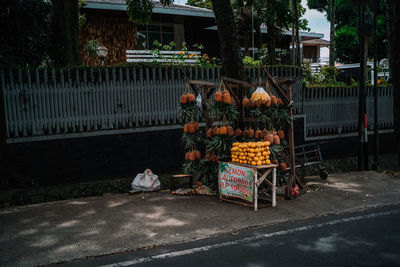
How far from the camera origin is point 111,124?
8.62m

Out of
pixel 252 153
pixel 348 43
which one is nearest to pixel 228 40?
pixel 252 153

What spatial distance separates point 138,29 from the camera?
18.5 meters

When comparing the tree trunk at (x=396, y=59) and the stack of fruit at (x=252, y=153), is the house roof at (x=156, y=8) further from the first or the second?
the stack of fruit at (x=252, y=153)

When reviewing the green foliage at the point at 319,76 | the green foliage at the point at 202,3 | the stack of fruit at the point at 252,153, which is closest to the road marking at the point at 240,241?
the stack of fruit at the point at 252,153

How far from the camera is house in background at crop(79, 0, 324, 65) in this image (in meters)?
16.2

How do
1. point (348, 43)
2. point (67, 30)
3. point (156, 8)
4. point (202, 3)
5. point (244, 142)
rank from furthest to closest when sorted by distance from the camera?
1. point (348, 43)
2. point (202, 3)
3. point (156, 8)
4. point (67, 30)
5. point (244, 142)

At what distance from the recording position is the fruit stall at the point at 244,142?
704cm

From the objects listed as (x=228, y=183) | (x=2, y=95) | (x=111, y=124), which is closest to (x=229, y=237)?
(x=228, y=183)

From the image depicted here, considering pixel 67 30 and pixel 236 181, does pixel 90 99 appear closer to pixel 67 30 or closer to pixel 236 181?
pixel 67 30

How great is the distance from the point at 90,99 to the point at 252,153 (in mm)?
3948

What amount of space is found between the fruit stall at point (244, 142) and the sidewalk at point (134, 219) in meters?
0.39

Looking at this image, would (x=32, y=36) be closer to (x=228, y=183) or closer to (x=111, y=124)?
(x=111, y=124)

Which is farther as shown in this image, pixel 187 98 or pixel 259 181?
pixel 187 98

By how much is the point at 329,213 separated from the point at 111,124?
5.09 metres
